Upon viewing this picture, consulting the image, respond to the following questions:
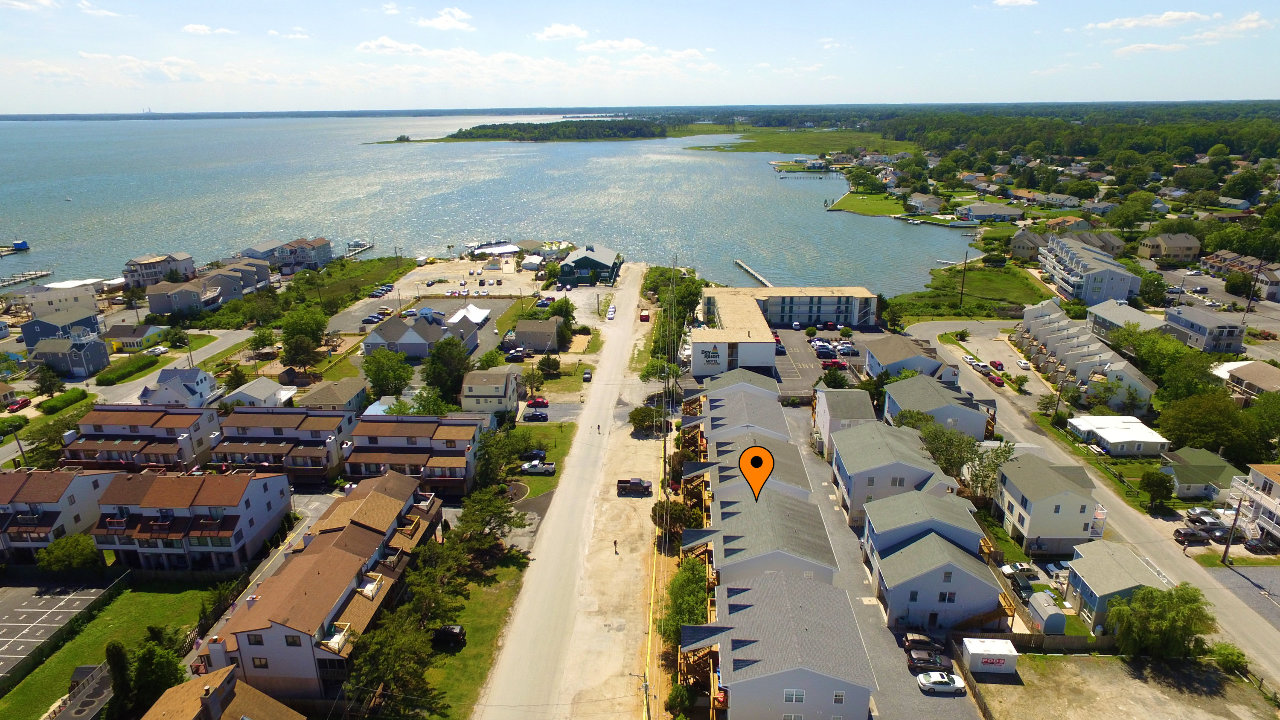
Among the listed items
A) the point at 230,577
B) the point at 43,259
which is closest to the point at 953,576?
the point at 230,577

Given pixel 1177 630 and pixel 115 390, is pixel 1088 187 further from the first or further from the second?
pixel 115 390

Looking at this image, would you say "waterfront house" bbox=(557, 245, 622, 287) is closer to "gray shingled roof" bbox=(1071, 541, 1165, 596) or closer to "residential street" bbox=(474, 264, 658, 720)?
"residential street" bbox=(474, 264, 658, 720)

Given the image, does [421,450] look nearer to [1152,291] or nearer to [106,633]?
[106,633]

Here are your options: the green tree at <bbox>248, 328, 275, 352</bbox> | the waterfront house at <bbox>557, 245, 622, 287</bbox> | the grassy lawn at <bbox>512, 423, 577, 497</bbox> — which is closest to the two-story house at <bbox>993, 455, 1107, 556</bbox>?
the grassy lawn at <bbox>512, 423, 577, 497</bbox>

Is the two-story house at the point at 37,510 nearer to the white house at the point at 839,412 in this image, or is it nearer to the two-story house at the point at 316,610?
the two-story house at the point at 316,610

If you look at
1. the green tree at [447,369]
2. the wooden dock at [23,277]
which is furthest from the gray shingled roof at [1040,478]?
the wooden dock at [23,277]

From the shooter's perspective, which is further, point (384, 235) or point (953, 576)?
point (384, 235)
